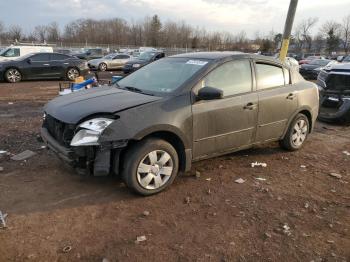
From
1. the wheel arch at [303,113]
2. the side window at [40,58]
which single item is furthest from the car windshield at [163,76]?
the side window at [40,58]

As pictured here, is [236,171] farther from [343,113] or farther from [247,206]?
[343,113]

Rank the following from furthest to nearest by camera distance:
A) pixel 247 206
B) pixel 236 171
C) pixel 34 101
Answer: pixel 34 101, pixel 236 171, pixel 247 206

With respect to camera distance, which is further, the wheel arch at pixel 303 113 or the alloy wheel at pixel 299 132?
the alloy wheel at pixel 299 132

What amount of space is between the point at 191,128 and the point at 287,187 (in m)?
1.52

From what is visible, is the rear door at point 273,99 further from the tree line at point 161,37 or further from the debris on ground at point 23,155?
the tree line at point 161,37

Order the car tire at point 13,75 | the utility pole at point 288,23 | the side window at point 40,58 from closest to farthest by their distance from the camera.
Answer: the utility pole at point 288,23 < the car tire at point 13,75 < the side window at point 40,58

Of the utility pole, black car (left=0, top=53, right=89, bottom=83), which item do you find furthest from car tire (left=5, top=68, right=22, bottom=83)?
the utility pole

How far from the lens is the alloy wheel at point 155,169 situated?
13.5ft

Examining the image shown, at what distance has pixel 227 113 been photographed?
15.7ft

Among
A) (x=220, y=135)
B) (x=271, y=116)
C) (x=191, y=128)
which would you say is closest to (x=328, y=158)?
(x=271, y=116)

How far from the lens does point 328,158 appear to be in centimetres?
598

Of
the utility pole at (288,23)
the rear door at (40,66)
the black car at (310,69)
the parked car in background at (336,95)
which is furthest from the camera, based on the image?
the black car at (310,69)

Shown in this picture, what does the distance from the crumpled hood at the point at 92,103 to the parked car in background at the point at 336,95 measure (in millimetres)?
5671

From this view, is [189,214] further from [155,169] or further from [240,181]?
[240,181]
